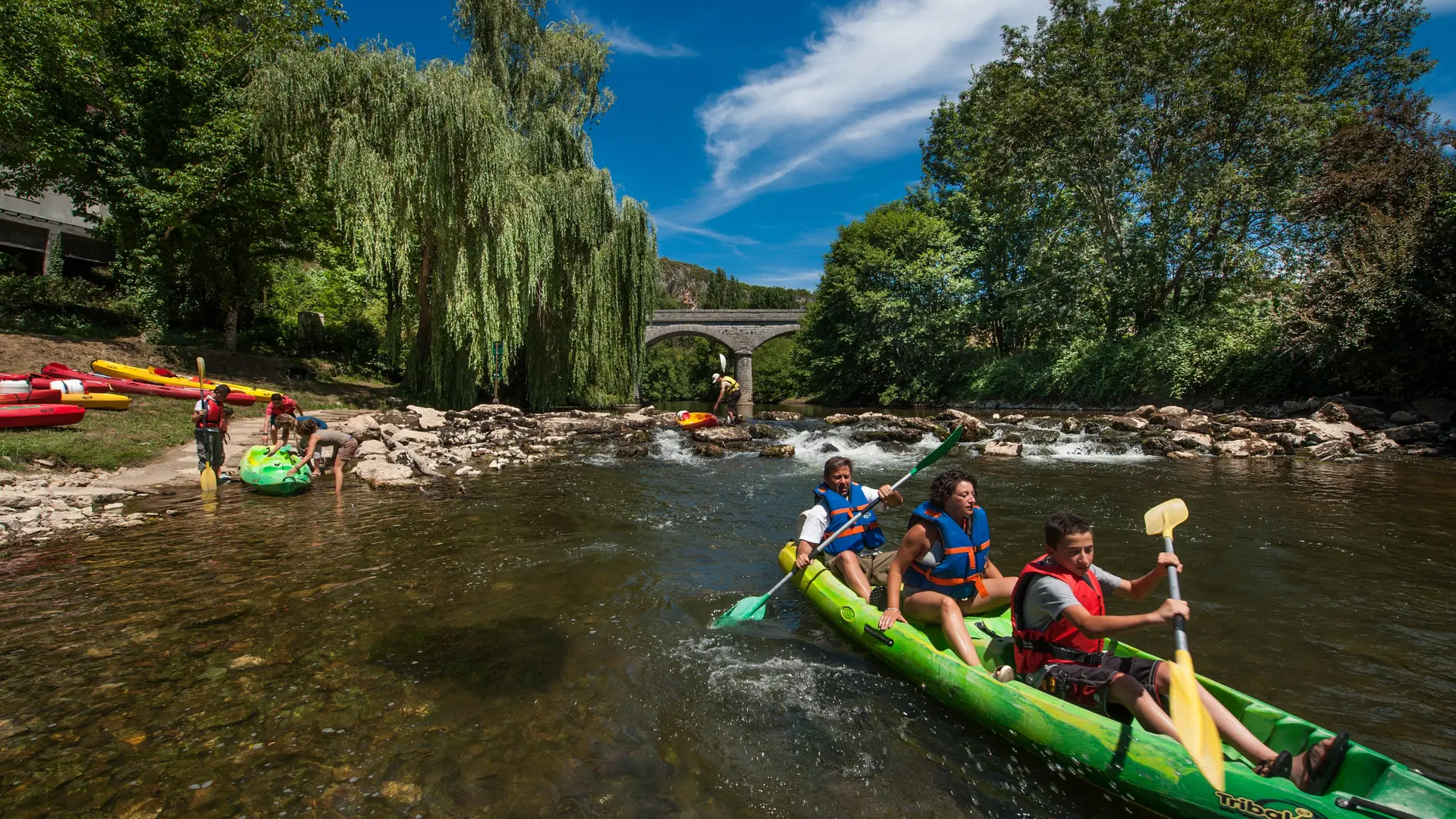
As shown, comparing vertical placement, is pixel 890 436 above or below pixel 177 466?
above

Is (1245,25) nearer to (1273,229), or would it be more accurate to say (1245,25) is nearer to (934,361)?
(1273,229)

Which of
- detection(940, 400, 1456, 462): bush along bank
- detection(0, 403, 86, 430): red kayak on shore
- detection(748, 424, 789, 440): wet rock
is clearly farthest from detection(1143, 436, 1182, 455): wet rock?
detection(0, 403, 86, 430): red kayak on shore

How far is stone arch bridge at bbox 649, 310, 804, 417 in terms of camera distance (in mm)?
39406

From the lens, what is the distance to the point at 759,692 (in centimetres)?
373

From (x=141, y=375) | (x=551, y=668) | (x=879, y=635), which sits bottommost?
(x=551, y=668)

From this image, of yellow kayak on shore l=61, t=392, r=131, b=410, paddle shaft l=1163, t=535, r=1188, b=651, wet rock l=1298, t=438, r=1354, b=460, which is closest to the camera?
paddle shaft l=1163, t=535, r=1188, b=651

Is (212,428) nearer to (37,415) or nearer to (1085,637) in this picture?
(37,415)

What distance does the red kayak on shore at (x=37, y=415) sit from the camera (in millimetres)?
8750

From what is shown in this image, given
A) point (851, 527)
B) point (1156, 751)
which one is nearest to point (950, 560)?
point (851, 527)

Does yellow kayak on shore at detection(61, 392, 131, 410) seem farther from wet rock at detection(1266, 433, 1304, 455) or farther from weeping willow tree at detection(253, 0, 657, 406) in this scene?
wet rock at detection(1266, 433, 1304, 455)

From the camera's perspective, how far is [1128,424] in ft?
47.9

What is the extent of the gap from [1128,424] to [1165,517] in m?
13.0

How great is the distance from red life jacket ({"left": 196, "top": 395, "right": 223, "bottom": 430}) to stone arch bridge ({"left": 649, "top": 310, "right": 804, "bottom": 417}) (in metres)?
30.6

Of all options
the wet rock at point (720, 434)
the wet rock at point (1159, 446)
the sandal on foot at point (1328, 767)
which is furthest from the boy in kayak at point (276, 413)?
the wet rock at point (1159, 446)
